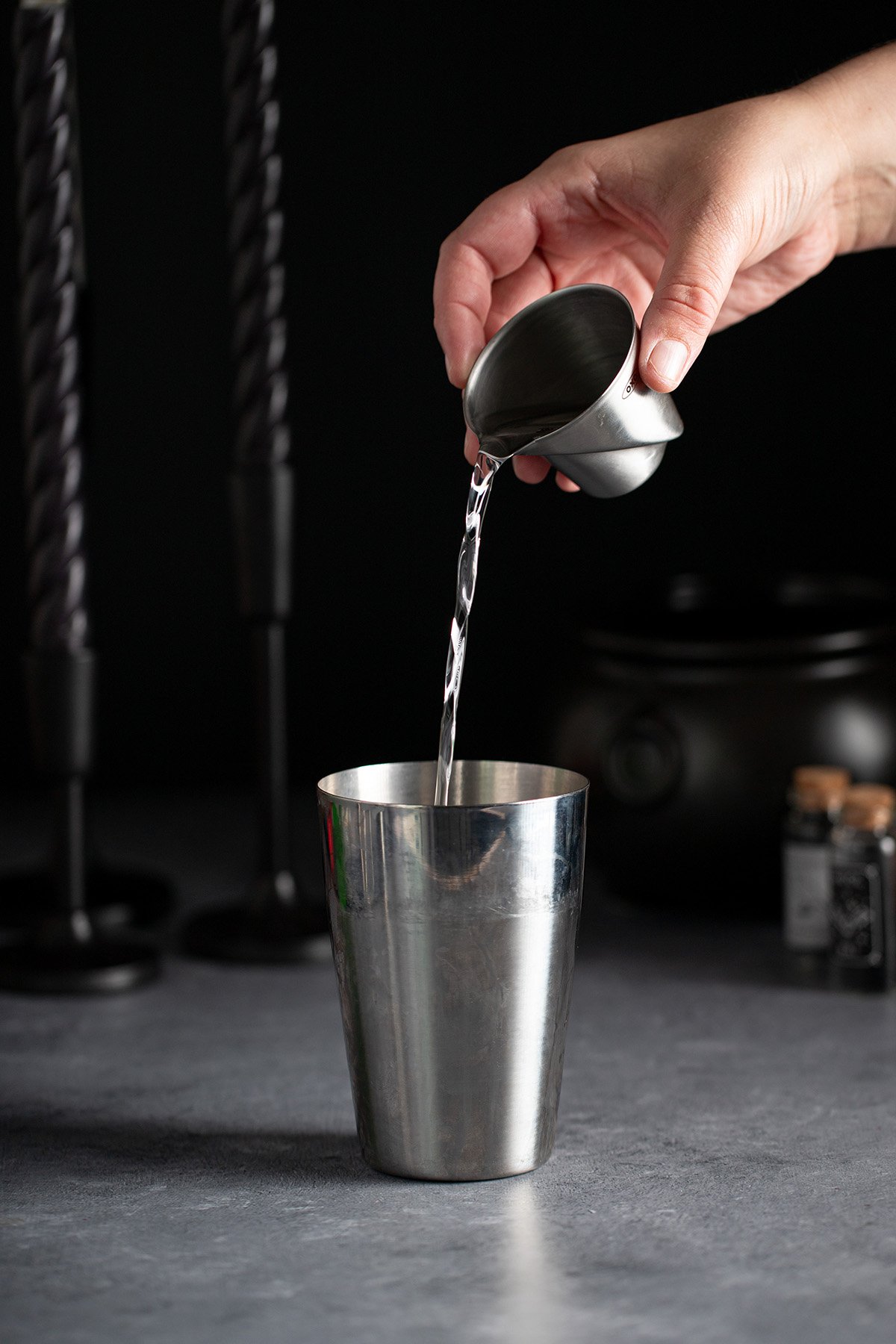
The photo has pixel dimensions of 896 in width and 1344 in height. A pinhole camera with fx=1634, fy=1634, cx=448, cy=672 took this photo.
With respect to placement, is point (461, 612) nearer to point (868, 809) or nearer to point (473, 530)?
point (473, 530)

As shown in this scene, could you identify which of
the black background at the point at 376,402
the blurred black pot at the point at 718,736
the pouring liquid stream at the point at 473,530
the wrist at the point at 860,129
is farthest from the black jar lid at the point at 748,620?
the pouring liquid stream at the point at 473,530

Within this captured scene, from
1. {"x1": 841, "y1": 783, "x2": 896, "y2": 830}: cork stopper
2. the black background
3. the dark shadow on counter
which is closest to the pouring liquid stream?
the dark shadow on counter

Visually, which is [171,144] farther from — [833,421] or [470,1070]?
[470,1070]

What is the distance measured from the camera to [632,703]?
161 cm

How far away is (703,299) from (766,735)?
611mm

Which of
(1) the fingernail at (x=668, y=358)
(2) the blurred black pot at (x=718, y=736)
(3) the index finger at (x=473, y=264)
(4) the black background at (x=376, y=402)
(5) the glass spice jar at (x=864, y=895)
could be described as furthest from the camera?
(4) the black background at (x=376, y=402)

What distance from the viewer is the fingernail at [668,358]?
1.02m

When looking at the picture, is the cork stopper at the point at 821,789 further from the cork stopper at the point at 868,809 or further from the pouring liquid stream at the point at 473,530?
the pouring liquid stream at the point at 473,530

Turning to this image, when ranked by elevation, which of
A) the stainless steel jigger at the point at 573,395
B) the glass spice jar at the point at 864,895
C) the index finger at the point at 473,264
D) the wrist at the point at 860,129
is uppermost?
the wrist at the point at 860,129

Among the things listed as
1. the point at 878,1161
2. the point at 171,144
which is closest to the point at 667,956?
the point at 878,1161

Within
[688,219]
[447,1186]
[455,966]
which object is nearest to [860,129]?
[688,219]

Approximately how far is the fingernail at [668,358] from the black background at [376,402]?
0.98m

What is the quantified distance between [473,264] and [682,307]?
9.5 inches

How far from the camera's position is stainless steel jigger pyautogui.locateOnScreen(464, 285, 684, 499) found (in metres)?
1.03
